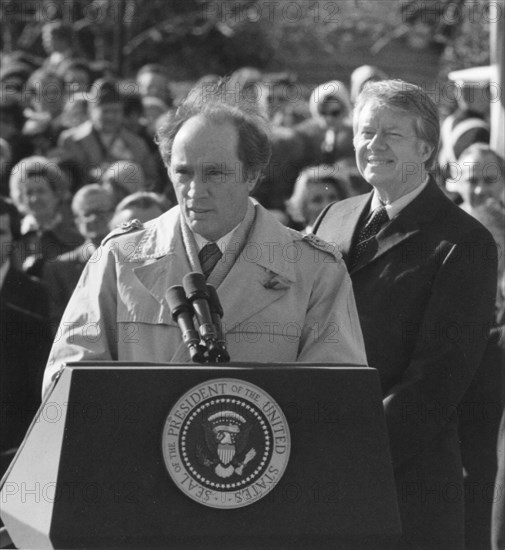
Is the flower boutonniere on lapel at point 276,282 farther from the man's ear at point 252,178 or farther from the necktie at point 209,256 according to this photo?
the man's ear at point 252,178

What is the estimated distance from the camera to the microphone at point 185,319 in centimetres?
268

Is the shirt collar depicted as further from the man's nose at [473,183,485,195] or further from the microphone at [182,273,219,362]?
the man's nose at [473,183,485,195]

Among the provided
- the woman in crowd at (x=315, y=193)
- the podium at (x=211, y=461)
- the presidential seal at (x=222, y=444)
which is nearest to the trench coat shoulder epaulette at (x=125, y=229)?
the podium at (x=211, y=461)

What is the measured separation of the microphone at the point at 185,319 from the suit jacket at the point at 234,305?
0.40m

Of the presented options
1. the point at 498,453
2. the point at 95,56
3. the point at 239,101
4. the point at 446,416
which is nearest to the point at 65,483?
the point at 239,101

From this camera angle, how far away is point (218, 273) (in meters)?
3.31

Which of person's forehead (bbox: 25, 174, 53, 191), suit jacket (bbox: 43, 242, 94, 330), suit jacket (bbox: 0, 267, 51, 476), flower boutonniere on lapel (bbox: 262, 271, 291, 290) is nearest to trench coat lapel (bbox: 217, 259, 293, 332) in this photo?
flower boutonniere on lapel (bbox: 262, 271, 291, 290)

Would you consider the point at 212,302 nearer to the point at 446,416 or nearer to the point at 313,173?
the point at 446,416

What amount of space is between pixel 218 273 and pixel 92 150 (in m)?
5.86

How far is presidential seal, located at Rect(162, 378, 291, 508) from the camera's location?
262 cm

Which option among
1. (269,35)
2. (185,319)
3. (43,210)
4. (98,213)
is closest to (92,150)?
(43,210)

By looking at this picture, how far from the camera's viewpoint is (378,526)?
2.68m

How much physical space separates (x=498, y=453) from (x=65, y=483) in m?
2.42

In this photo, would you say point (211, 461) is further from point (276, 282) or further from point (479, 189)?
point (479, 189)
